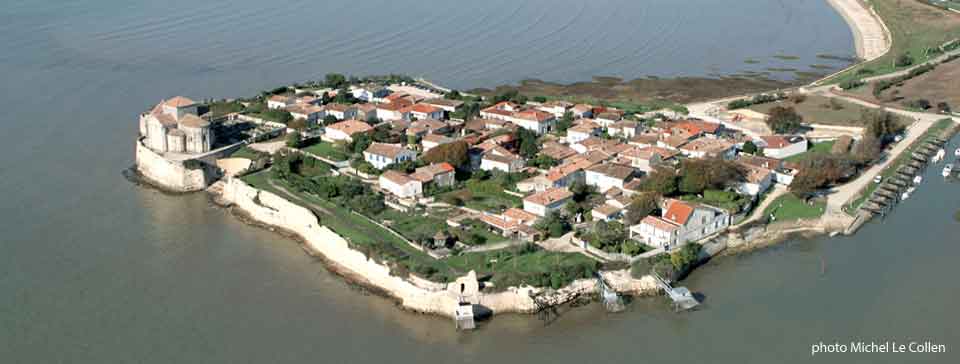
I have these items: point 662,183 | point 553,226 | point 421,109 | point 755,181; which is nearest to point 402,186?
point 553,226

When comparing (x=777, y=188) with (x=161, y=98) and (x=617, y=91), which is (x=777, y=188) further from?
(x=161, y=98)

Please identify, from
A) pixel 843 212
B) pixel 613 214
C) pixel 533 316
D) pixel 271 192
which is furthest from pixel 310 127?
pixel 843 212

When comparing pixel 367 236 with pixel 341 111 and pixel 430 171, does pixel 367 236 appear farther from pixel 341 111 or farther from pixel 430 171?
pixel 341 111

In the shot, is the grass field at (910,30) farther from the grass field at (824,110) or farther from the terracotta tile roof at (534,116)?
the terracotta tile roof at (534,116)

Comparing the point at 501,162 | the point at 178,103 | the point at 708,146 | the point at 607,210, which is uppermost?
the point at 178,103

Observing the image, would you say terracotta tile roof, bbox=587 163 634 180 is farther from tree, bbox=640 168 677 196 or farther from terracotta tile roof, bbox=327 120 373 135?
terracotta tile roof, bbox=327 120 373 135

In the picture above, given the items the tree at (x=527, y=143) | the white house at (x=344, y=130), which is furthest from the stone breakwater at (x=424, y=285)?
the tree at (x=527, y=143)
